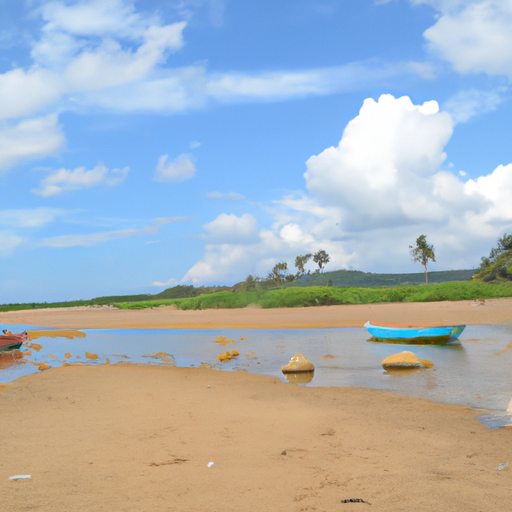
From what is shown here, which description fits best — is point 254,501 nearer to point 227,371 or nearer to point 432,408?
point 432,408

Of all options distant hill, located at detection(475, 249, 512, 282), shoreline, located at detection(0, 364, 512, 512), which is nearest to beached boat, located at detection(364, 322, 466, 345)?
shoreline, located at detection(0, 364, 512, 512)

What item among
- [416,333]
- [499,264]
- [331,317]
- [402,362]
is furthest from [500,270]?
[402,362]

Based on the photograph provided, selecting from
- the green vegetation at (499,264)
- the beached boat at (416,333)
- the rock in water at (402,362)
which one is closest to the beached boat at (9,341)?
the beached boat at (416,333)

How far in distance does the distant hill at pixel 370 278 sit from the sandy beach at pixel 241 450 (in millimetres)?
65300

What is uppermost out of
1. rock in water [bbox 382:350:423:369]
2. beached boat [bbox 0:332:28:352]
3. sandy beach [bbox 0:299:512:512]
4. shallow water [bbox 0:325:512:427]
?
beached boat [bbox 0:332:28:352]

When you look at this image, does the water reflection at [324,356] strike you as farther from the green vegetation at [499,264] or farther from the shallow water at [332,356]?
the green vegetation at [499,264]

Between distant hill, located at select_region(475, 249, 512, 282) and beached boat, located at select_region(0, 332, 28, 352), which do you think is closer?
beached boat, located at select_region(0, 332, 28, 352)

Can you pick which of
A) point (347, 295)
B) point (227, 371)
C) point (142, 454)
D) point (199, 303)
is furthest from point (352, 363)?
point (199, 303)

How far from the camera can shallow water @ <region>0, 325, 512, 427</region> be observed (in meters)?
13.2

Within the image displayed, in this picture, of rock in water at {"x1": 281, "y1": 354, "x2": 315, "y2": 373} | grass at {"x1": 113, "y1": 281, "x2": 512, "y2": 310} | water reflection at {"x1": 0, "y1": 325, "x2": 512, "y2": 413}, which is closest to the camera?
water reflection at {"x1": 0, "y1": 325, "x2": 512, "y2": 413}

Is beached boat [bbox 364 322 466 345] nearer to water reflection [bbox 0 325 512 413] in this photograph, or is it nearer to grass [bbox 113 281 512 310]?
water reflection [bbox 0 325 512 413]

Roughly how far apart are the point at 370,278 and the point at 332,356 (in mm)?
66559

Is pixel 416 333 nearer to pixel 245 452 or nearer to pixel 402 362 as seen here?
pixel 402 362

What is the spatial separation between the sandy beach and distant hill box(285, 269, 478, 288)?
214 ft
